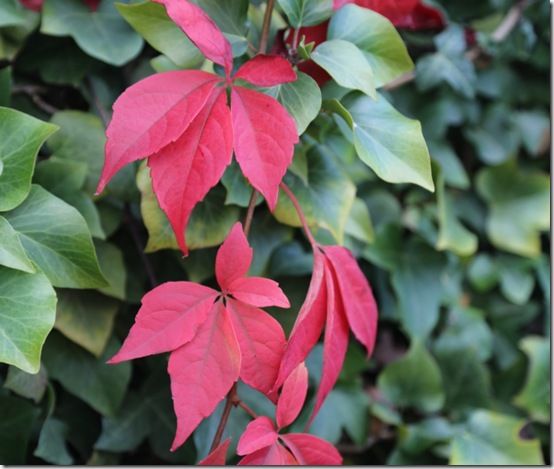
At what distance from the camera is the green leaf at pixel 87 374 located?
30.3 inches

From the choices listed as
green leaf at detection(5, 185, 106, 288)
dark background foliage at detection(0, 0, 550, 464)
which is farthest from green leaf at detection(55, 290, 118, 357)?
green leaf at detection(5, 185, 106, 288)

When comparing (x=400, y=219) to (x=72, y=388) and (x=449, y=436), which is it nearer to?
(x=449, y=436)

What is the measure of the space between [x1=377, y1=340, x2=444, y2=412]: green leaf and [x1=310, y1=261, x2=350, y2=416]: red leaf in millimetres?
428

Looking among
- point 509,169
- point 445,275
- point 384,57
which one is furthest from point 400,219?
point 384,57

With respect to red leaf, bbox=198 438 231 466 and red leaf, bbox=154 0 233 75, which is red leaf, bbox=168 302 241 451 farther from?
red leaf, bbox=154 0 233 75

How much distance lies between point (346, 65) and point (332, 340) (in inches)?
9.7

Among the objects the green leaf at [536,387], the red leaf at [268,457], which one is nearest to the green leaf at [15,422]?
the red leaf at [268,457]

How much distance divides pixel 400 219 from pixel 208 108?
61 cm

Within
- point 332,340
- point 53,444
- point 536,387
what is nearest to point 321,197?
point 332,340

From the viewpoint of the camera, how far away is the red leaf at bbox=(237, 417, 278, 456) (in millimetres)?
554

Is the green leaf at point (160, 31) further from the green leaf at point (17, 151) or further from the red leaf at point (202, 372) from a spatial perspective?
the red leaf at point (202, 372)

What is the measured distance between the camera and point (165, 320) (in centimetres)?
55

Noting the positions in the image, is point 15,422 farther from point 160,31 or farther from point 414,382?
point 414,382

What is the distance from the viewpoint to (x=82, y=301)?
0.76 meters
